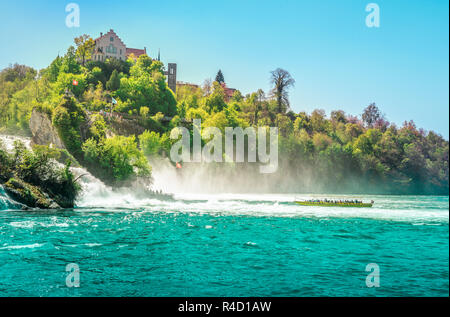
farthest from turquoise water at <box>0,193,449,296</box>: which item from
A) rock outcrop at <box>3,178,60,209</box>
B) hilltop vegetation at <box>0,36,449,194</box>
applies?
hilltop vegetation at <box>0,36,449,194</box>

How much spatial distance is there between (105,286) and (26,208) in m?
21.4

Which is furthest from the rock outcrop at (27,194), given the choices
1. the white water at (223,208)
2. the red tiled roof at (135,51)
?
the red tiled roof at (135,51)

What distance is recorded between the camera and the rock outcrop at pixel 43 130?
47.7 metres

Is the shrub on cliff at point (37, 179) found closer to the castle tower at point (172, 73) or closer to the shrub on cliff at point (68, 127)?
the shrub on cliff at point (68, 127)

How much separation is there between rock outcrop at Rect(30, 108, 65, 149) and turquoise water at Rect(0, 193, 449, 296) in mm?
19274

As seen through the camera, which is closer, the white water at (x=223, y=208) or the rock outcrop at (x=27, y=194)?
the rock outcrop at (x=27, y=194)

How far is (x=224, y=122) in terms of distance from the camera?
284 ft

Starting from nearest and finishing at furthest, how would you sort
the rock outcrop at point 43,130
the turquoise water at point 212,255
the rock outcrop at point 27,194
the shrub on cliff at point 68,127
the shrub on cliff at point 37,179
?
the turquoise water at point 212,255, the rock outcrop at point 27,194, the shrub on cliff at point 37,179, the shrub on cliff at point 68,127, the rock outcrop at point 43,130

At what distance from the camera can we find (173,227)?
26.2 meters

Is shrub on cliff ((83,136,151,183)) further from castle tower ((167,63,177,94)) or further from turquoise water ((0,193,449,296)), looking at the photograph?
castle tower ((167,63,177,94))

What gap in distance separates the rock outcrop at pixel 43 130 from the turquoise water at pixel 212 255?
19274 mm

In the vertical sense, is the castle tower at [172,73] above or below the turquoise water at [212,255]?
above

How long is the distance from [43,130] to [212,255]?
3713 centimetres

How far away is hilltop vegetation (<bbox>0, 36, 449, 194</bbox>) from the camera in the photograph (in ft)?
228
